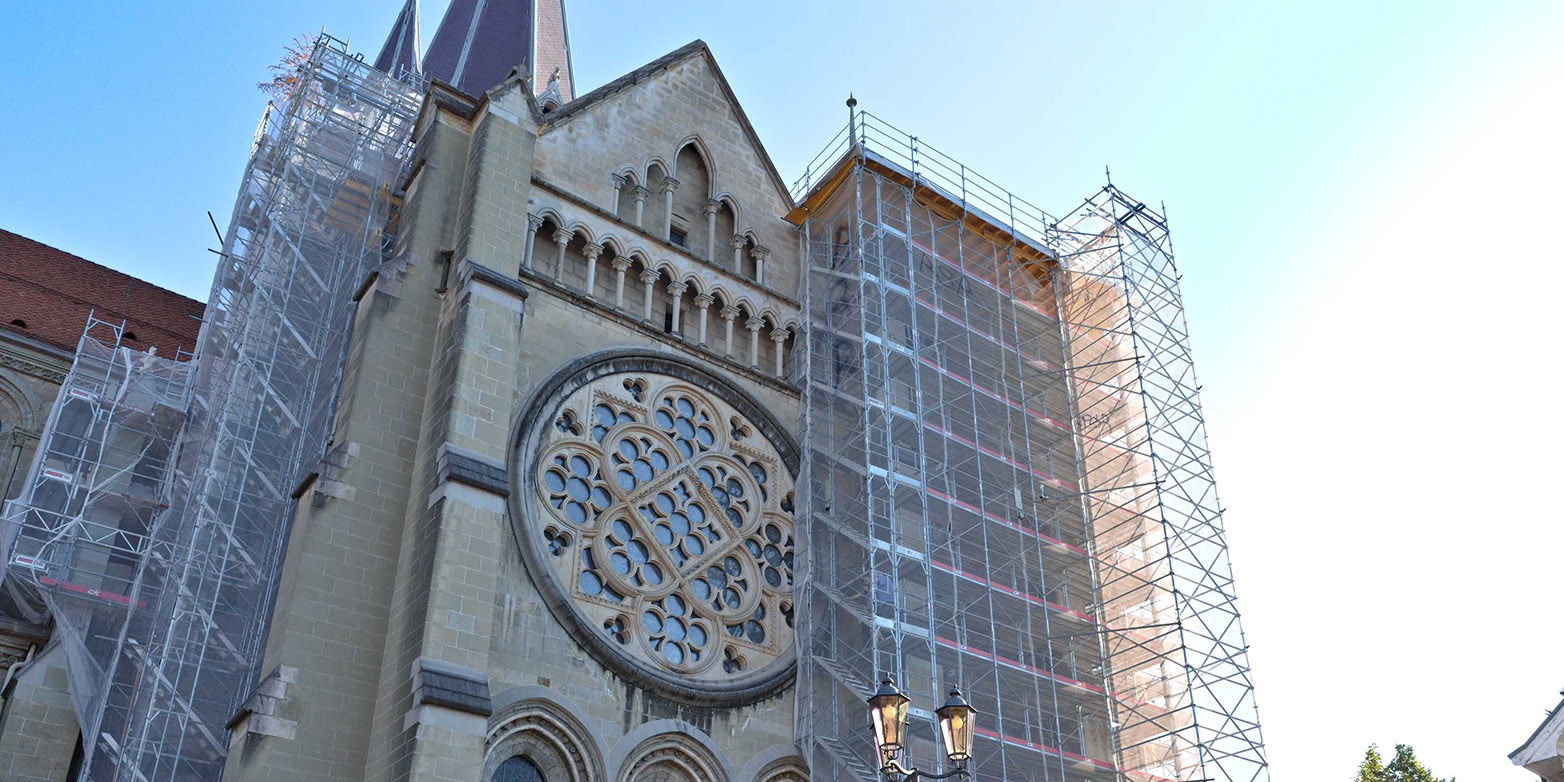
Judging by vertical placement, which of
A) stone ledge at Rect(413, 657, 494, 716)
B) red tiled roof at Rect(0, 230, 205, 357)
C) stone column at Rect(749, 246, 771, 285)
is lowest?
stone ledge at Rect(413, 657, 494, 716)

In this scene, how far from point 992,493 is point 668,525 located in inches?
224

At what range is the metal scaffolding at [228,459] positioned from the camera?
1516 centimetres

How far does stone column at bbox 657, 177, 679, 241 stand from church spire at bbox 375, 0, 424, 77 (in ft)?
39.8

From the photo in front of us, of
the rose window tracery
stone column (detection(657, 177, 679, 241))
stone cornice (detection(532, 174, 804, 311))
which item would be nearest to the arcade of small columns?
stone cornice (detection(532, 174, 804, 311))

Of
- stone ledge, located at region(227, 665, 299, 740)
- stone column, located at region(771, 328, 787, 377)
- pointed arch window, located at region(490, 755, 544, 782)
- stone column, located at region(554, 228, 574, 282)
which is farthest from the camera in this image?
stone column, located at region(771, 328, 787, 377)

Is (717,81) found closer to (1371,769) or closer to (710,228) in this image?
(710,228)

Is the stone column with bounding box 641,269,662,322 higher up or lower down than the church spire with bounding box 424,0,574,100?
lower down

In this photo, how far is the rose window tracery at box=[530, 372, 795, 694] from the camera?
16.3 metres

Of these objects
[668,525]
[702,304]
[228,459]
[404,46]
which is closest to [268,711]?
[228,459]

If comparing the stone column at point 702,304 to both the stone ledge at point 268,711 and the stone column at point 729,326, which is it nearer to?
the stone column at point 729,326

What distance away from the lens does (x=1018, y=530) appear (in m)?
19.8

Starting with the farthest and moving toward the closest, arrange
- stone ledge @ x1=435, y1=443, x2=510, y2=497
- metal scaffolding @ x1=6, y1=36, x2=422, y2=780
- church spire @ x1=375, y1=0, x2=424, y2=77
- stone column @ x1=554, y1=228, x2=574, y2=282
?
church spire @ x1=375, y1=0, x2=424, y2=77 → stone column @ x1=554, y1=228, x2=574, y2=282 → metal scaffolding @ x1=6, y1=36, x2=422, y2=780 → stone ledge @ x1=435, y1=443, x2=510, y2=497

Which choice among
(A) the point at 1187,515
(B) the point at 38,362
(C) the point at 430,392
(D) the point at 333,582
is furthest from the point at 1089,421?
(B) the point at 38,362

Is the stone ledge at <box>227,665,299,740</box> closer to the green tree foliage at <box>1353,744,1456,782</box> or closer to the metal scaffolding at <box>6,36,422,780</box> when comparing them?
the metal scaffolding at <box>6,36,422,780</box>
